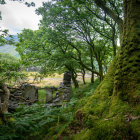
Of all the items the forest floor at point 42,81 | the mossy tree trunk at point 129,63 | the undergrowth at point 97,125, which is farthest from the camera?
the forest floor at point 42,81

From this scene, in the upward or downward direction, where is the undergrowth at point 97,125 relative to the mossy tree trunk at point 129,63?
downward

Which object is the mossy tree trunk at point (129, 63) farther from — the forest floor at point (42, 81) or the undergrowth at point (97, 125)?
the forest floor at point (42, 81)

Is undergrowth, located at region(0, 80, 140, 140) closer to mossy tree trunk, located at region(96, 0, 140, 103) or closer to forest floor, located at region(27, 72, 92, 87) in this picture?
mossy tree trunk, located at region(96, 0, 140, 103)

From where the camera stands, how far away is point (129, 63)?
8.98 feet

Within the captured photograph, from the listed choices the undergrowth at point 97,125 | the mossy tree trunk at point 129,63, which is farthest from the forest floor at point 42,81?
the mossy tree trunk at point 129,63

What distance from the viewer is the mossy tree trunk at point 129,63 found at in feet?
8.02

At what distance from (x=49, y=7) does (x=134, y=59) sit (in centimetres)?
Answer: 916

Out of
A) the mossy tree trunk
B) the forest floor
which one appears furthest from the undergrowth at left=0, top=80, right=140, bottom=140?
the forest floor

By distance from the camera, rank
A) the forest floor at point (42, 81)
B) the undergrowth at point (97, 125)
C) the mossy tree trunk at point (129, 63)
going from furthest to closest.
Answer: the forest floor at point (42, 81)
the mossy tree trunk at point (129, 63)
the undergrowth at point (97, 125)

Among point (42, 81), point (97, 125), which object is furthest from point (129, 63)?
point (42, 81)

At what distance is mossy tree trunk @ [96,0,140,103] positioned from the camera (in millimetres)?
2443

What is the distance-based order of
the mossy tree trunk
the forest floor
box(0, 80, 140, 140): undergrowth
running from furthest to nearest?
1. the forest floor
2. the mossy tree trunk
3. box(0, 80, 140, 140): undergrowth

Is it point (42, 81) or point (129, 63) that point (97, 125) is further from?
point (42, 81)

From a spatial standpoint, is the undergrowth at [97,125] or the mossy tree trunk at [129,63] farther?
the mossy tree trunk at [129,63]
